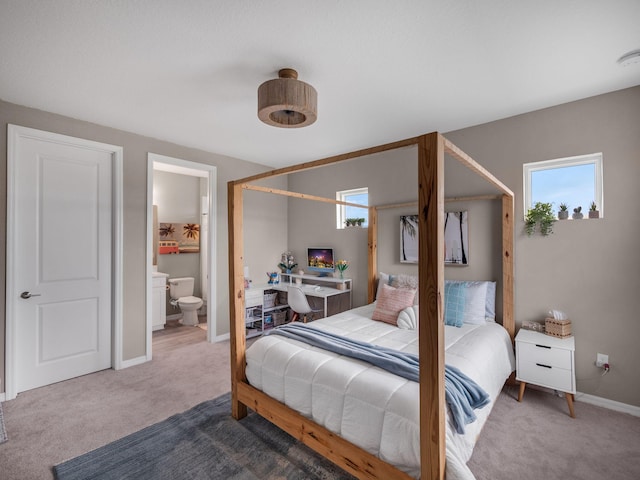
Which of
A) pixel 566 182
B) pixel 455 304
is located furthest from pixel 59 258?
pixel 566 182

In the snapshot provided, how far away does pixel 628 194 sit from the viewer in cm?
247

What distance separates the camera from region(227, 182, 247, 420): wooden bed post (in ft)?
7.70

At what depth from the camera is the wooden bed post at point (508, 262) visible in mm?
2895

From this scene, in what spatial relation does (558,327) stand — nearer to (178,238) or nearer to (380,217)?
(380,217)

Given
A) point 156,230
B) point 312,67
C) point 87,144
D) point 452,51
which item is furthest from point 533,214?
point 156,230

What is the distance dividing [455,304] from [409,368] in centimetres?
139

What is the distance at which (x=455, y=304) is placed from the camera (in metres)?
2.94

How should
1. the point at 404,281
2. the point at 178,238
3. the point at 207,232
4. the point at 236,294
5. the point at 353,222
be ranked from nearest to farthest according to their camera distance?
1. the point at 236,294
2. the point at 404,281
3. the point at 353,222
4. the point at 207,232
5. the point at 178,238

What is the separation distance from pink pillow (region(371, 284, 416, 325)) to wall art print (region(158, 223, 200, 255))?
3997 millimetres

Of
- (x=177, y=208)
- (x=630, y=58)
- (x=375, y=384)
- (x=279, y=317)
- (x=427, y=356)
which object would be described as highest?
(x=630, y=58)

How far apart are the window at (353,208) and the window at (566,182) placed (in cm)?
186

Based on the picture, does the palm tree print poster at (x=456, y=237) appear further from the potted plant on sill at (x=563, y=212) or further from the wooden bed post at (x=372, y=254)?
the wooden bed post at (x=372, y=254)

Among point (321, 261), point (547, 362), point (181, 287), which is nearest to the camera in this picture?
point (547, 362)

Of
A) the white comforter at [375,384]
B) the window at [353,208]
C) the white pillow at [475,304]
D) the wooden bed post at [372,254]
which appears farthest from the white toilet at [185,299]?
the white pillow at [475,304]
